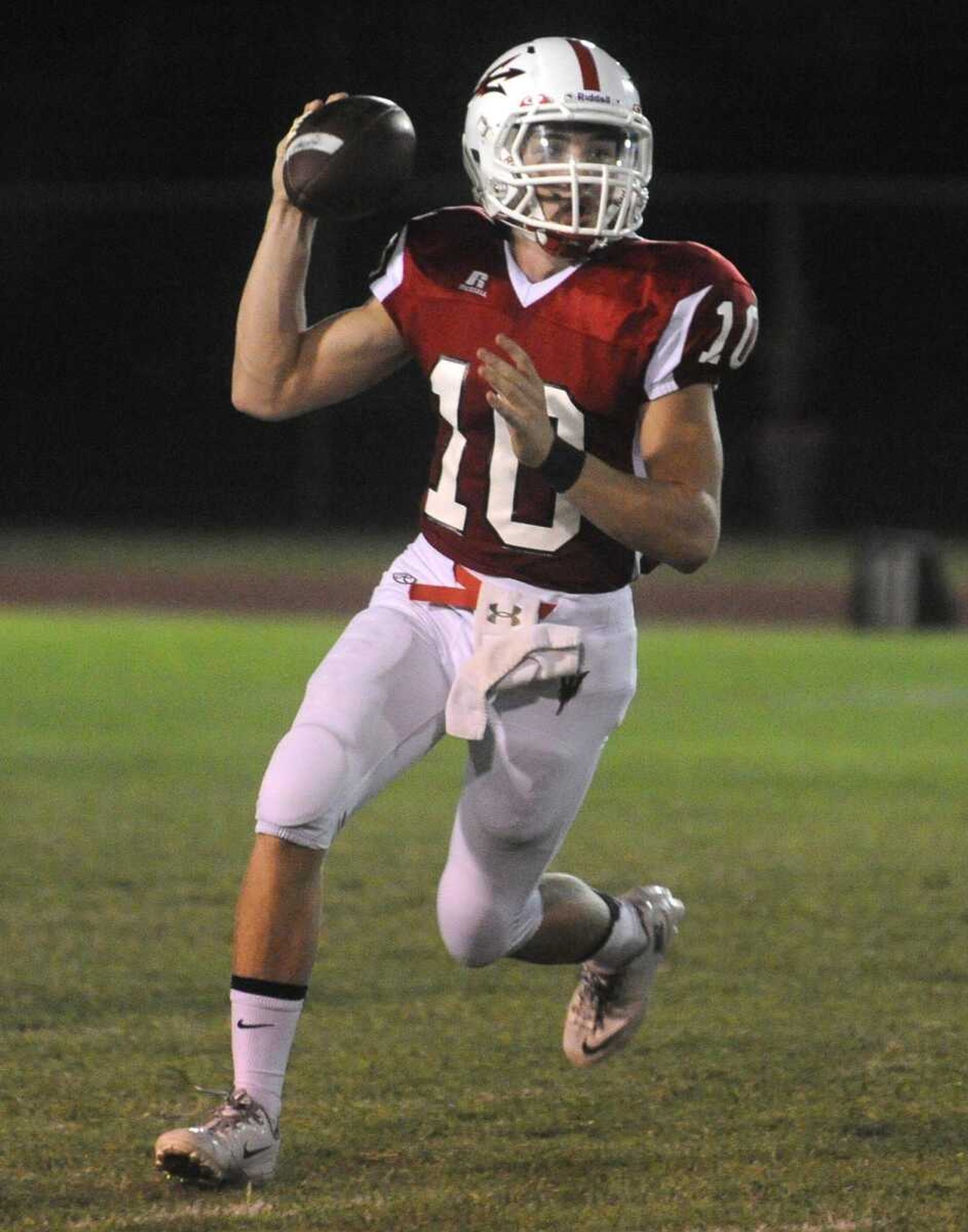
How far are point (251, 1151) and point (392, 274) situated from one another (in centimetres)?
157

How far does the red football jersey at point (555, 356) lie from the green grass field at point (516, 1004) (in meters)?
1.00

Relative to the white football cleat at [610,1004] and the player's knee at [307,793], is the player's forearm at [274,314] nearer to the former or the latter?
the player's knee at [307,793]

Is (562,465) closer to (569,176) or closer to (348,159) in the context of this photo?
(569,176)

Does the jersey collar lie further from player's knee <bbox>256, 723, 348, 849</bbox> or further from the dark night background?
the dark night background

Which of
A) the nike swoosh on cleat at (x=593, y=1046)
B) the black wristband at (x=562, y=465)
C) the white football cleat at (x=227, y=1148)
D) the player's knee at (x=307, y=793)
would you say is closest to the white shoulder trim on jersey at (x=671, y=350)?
the black wristband at (x=562, y=465)

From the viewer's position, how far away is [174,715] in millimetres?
9539

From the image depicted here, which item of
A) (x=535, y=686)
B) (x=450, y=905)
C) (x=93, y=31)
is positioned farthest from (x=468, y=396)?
(x=93, y=31)

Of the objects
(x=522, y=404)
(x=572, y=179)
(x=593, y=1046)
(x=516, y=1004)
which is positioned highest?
(x=572, y=179)

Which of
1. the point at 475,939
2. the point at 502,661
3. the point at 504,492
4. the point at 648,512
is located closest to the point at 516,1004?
the point at 475,939

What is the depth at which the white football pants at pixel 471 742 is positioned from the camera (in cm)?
374

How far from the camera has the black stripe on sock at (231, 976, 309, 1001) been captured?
12.0ft

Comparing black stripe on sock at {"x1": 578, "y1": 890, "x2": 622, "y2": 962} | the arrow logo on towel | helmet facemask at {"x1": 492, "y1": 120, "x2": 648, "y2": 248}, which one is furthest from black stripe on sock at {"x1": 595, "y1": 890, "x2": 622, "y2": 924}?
helmet facemask at {"x1": 492, "y1": 120, "x2": 648, "y2": 248}

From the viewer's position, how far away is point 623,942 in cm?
446

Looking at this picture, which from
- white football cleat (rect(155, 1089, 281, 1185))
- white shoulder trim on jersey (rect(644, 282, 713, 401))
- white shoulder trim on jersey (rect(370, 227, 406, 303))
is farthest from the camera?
white shoulder trim on jersey (rect(370, 227, 406, 303))
